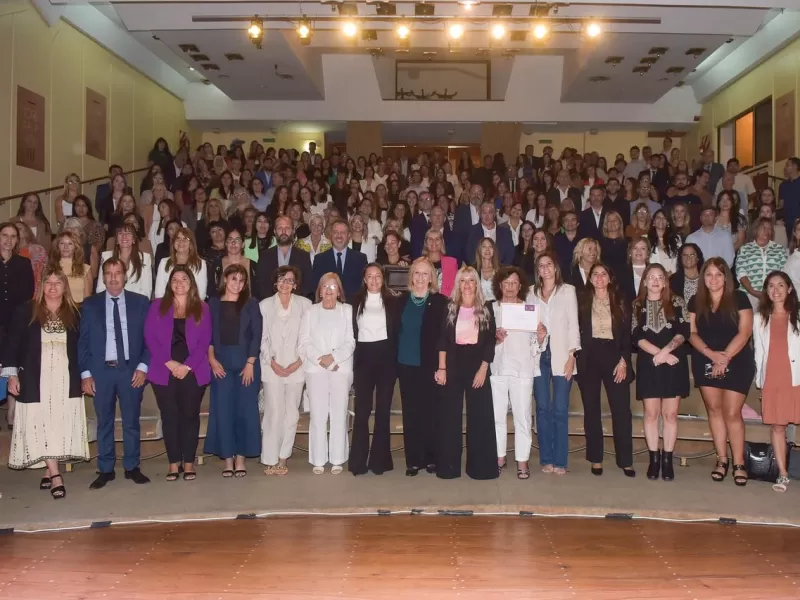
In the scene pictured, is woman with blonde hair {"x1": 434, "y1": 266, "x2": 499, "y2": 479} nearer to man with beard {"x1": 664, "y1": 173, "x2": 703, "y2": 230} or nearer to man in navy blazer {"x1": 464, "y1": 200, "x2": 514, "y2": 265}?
man in navy blazer {"x1": 464, "y1": 200, "x2": 514, "y2": 265}

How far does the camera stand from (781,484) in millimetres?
6176

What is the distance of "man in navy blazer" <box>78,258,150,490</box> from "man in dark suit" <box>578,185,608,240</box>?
4745 mm

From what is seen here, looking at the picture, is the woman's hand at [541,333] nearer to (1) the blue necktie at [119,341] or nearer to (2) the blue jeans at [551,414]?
(2) the blue jeans at [551,414]

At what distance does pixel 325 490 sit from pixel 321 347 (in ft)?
3.56

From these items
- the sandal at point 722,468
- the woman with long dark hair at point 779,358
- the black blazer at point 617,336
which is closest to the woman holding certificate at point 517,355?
the black blazer at point 617,336

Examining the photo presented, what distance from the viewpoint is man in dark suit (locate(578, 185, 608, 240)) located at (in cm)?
895

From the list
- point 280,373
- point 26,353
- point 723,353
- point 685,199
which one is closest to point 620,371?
point 723,353

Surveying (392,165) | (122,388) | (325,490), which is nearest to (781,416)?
(325,490)

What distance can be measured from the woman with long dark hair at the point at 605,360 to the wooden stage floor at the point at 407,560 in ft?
3.51

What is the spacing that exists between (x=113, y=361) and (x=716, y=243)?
5.94m

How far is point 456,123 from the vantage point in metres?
18.7

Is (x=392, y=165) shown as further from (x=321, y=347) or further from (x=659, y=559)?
(x=659, y=559)

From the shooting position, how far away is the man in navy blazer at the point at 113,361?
623 cm

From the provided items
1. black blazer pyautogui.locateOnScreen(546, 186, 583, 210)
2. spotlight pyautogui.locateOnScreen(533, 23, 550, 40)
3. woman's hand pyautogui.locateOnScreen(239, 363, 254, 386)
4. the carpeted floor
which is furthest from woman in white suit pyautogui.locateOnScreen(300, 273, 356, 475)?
spotlight pyautogui.locateOnScreen(533, 23, 550, 40)
